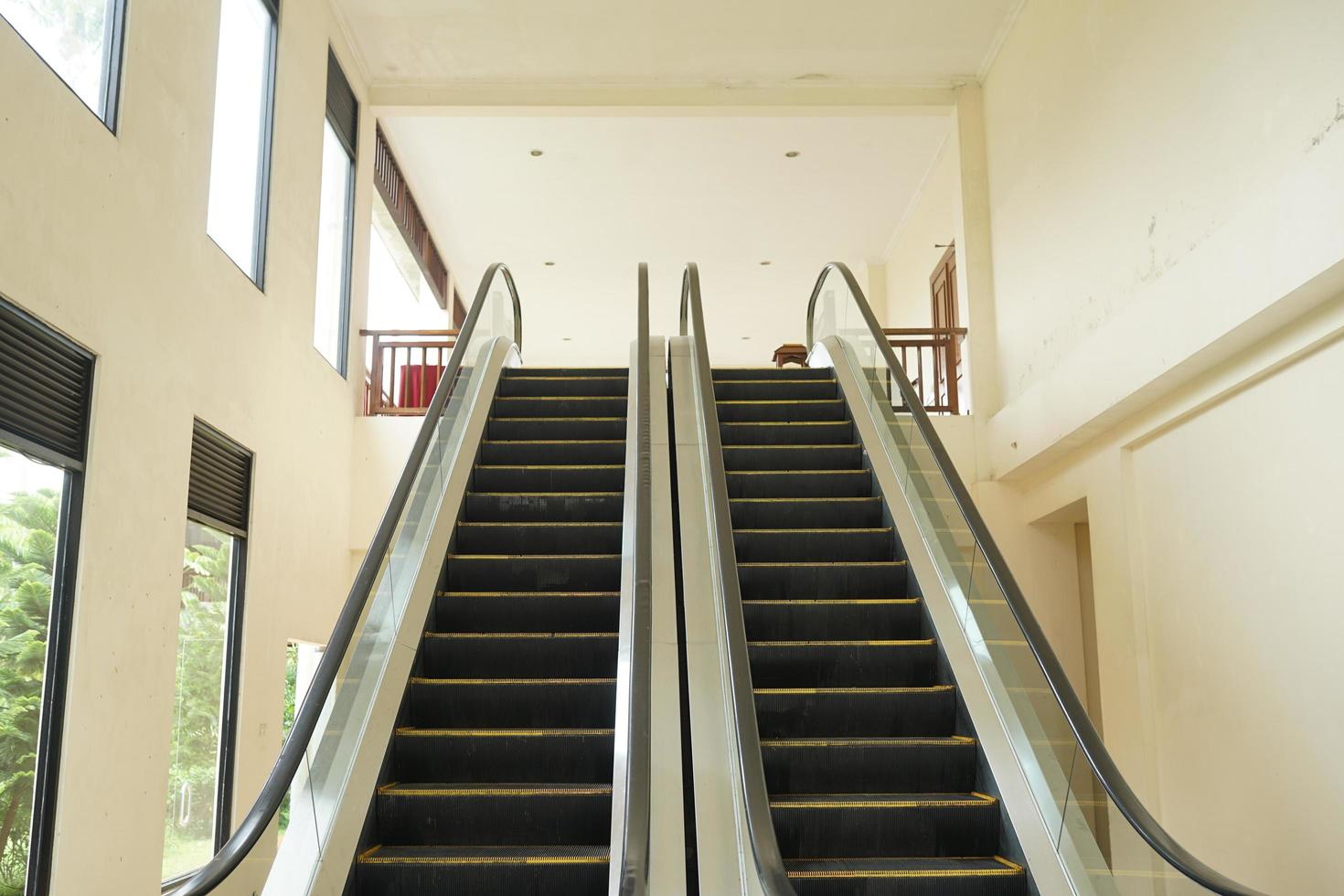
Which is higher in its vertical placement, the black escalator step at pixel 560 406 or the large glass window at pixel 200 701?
the black escalator step at pixel 560 406

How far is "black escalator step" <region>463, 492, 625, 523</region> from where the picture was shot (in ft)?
21.5

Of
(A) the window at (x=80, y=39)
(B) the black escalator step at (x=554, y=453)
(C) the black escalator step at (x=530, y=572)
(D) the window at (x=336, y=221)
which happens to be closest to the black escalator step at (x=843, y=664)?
(C) the black escalator step at (x=530, y=572)

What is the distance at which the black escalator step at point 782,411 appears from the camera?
7.77 m

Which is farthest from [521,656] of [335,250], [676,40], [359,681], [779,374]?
[676,40]

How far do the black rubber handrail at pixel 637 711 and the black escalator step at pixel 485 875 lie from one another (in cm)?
22

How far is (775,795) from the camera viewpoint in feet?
14.5

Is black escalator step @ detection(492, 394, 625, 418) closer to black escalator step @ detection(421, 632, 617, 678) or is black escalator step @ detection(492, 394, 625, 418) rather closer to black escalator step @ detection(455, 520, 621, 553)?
black escalator step @ detection(455, 520, 621, 553)

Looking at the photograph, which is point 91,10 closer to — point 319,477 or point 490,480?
point 490,480

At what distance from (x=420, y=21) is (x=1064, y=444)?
620 cm

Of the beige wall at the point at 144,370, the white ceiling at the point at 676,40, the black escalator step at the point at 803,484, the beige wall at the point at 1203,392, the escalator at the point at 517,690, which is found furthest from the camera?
the white ceiling at the point at 676,40

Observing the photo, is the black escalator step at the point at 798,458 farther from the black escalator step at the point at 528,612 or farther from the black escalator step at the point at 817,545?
the black escalator step at the point at 528,612

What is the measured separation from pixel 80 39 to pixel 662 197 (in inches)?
340

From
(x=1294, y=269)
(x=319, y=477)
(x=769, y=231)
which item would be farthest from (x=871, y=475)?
(x=769, y=231)

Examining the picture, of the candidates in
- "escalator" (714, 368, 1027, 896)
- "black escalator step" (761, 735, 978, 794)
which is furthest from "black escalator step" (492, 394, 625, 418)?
"black escalator step" (761, 735, 978, 794)
